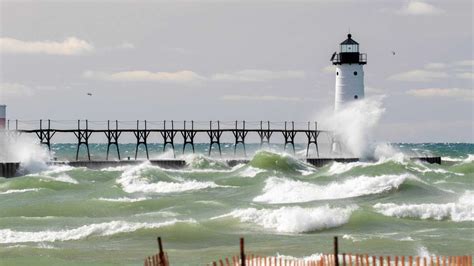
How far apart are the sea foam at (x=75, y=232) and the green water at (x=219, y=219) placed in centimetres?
3

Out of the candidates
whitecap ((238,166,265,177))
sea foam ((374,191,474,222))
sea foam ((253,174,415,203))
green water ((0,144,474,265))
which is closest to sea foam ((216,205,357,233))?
green water ((0,144,474,265))

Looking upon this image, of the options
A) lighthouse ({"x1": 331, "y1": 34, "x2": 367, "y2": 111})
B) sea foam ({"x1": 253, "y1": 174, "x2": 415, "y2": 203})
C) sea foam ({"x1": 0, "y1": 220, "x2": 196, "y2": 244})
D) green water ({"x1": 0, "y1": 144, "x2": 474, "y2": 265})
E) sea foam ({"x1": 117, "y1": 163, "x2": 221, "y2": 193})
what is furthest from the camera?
lighthouse ({"x1": 331, "y1": 34, "x2": 367, "y2": 111})

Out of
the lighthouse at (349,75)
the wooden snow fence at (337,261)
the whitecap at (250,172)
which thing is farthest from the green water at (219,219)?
the lighthouse at (349,75)

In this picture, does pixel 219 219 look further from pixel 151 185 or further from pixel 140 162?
pixel 140 162

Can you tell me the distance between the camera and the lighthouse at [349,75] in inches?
2309

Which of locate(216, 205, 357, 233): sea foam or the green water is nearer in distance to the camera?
the green water

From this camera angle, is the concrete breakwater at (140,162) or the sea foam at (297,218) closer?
the sea foam at (297,218)

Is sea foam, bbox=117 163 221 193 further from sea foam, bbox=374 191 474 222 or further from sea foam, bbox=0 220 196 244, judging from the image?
sea foam, bbox=0 220 196 244

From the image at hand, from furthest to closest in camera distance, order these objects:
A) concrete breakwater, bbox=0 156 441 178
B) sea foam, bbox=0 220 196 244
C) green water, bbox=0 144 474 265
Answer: concrete breakwater, bbox=0 156 441 178, sea foam, bbox=0 220 196 244, green water, bbox=0 144 474 265

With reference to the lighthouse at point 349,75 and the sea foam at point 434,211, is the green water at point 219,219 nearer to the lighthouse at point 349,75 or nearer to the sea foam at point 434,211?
the sea foam at point 434,211

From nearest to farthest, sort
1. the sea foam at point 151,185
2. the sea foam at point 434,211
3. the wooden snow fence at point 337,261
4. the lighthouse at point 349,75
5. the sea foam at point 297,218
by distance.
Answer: the wooden snow fence at point 337,261, the sea foam at point 297,218, the sea foam at point 434,211, the sea foam at point 151,185, the lighthouse at point 349,75

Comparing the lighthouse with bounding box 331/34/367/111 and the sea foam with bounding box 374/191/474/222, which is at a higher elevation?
the lighthouse with bounding box 331/34/367/111

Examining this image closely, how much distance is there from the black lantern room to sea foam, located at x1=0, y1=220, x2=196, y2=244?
3422 centimetres

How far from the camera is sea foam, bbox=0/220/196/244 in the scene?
24203mm
